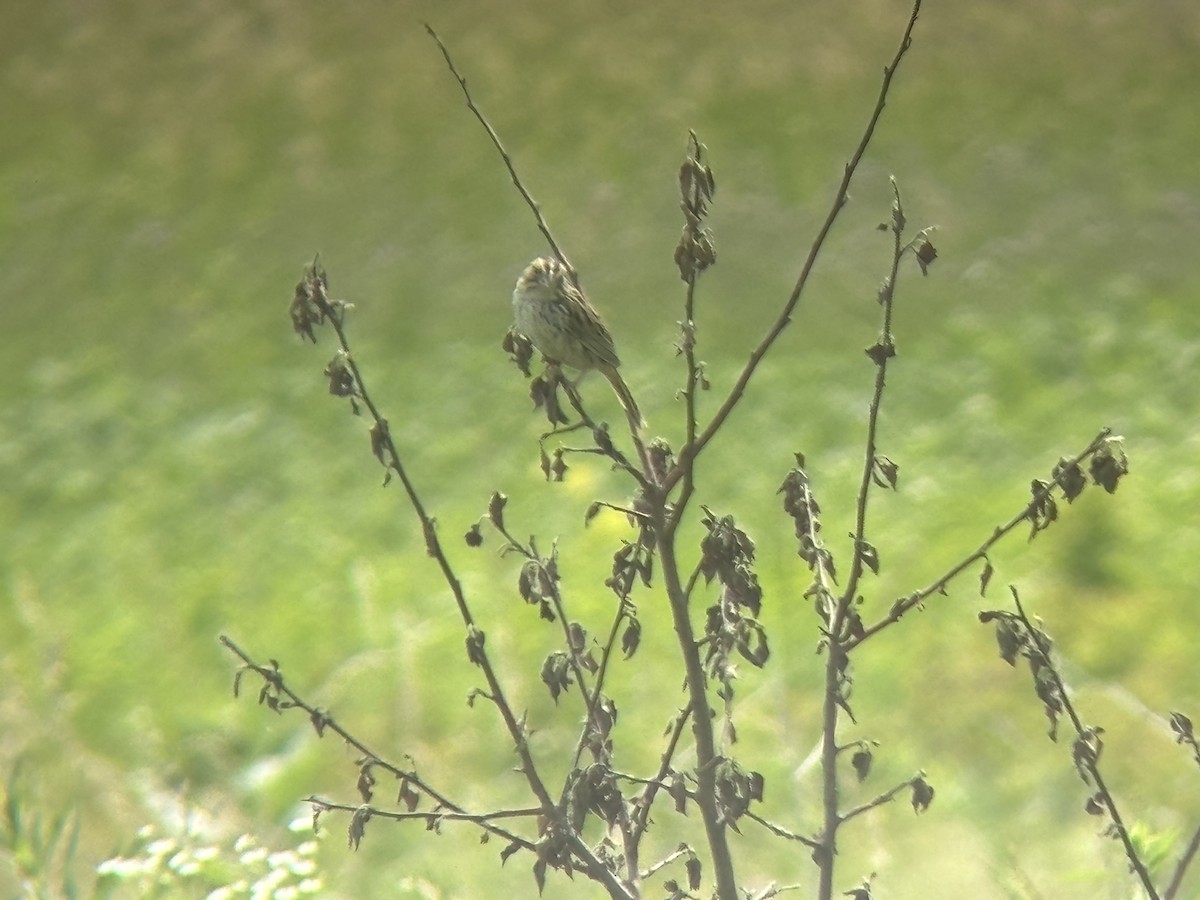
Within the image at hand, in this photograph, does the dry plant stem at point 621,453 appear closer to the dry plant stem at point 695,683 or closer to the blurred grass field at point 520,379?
the dry plant stem at point 695,683

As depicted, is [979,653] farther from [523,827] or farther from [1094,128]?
[1094,128]

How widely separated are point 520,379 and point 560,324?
102cm

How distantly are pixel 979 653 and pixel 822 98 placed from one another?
1112mm

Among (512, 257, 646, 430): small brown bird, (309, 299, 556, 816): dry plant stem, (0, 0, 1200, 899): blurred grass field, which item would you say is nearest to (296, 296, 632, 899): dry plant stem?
(309, 299, 556, 816): dry plant stem

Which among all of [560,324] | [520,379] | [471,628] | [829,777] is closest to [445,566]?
[471,628]

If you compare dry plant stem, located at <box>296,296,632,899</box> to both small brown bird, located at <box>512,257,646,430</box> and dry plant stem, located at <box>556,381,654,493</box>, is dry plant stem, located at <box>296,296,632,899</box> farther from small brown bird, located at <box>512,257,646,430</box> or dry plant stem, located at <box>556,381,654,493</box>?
small brown bird, located at <box>512,257,646,430</box>

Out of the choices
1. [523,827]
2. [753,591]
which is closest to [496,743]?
[523,827]

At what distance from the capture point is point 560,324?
4.70ft

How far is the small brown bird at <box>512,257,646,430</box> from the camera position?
1424mm

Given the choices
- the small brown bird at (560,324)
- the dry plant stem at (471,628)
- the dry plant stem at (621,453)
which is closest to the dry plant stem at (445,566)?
the dry plant stem at (471,628)

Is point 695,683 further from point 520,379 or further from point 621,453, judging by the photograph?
point 520,379

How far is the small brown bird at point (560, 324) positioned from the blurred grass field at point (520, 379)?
0.72 m

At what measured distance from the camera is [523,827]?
2.01m

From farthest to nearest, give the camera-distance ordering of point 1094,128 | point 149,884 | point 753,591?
point 1094,128 → point 149,884 → point 753,591
